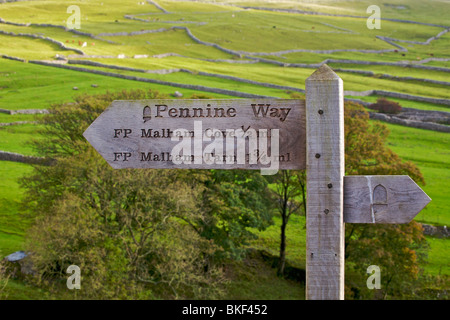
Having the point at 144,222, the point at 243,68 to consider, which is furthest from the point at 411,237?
the point at 243,68

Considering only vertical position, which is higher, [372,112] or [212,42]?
[212,42]

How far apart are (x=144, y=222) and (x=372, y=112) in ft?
107

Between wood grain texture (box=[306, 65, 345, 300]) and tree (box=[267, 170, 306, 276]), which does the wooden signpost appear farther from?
tree (box=[267, 170, 306, 276])

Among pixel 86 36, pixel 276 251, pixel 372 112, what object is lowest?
pixel 276 251

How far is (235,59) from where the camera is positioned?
8406 cm

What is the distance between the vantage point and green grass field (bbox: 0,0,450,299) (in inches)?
1180

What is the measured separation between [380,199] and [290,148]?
0.80 metres

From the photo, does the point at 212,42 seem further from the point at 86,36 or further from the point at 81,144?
the point at 81,144

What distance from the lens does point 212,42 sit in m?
95.4

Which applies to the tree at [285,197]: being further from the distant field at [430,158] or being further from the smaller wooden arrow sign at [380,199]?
the smaller wooden arrow sign at [380,199]

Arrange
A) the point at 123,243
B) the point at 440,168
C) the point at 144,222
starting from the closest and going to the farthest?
the point at 123,243 < the point at 144,222 < the point at 440,168

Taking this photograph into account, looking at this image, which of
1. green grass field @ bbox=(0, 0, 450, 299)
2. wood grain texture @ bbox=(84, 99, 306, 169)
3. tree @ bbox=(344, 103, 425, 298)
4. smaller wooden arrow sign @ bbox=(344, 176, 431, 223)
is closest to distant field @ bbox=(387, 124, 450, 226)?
green grass field @ bbox=(0, 0, 450, 299)

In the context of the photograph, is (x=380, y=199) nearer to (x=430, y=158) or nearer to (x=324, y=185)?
(x=324, y=185)

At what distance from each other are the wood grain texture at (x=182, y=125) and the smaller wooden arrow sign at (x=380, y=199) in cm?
46
